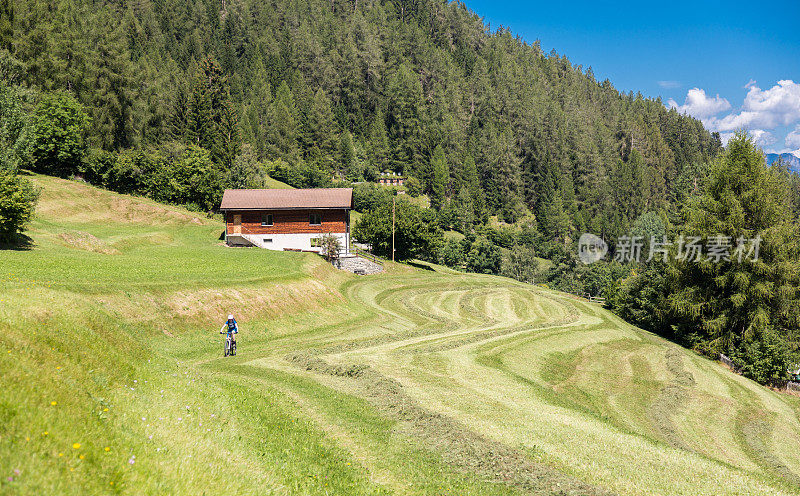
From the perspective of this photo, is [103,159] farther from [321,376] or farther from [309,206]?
[321,376]

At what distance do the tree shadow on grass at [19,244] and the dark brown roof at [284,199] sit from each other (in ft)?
81.9

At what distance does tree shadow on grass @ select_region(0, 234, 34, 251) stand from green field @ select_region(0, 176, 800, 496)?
2.16 ft

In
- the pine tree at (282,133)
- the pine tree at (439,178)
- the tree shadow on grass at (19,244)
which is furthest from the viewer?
the pine tree at (439,178)

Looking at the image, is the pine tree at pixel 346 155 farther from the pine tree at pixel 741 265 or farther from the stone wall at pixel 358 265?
the pine tree at pixel 741 265

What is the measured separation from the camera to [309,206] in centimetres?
6219

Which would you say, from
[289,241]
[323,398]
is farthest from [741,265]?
[289,241]

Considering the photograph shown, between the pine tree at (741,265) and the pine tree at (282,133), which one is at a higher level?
the pine tree at (282,133)

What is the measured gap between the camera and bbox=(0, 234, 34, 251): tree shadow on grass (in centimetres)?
3417

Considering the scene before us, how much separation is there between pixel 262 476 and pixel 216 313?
20821 millimetres

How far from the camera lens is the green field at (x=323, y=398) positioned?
9.81 meters

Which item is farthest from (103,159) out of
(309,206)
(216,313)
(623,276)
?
(623,276)

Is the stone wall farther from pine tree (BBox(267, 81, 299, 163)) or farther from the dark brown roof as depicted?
pine tree (BBox(267, 81, 299, 163))

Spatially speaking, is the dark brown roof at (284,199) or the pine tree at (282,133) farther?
the pine tree at (282,133)

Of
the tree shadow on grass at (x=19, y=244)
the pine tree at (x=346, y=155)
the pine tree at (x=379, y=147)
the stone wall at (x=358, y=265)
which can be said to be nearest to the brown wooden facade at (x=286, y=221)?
the stone wall at (x=358, y=265)
